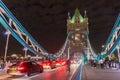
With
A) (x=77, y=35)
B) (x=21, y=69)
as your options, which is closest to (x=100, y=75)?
(x=21, y=69)

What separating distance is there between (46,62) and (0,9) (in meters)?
11.3

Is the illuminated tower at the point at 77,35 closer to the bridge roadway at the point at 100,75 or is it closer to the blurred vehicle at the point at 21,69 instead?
the bridge roadway at the point at 100,75

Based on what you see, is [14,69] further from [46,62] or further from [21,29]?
[21,29]

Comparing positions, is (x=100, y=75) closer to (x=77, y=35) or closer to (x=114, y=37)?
(x=114, y=37)

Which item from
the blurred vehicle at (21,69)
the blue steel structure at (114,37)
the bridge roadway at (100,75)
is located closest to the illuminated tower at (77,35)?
the blue steel structure at (114,37)

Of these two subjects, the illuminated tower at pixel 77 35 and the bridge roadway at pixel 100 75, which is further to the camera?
the illuminated tower at pixel 77 35

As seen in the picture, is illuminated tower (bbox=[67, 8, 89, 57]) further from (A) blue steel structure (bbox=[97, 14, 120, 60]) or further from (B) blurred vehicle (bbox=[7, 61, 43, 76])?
(B) blurred vehicle (bbox=[7, 61, 43, 76])

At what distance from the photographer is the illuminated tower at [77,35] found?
538 feet

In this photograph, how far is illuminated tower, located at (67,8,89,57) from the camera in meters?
164

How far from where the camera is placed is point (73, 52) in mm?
160375

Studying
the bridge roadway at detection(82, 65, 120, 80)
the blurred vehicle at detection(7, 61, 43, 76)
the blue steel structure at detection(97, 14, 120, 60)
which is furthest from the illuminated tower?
the blurred vehicle at detection(7, 61, 43, 76)

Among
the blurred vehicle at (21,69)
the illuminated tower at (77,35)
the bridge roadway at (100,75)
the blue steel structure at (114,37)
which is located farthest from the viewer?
the illuminated tower at (77,35)

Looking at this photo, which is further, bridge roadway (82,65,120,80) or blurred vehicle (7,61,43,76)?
blurred vehicle (7,61,43,76)

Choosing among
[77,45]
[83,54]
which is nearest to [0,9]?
[83,54]
